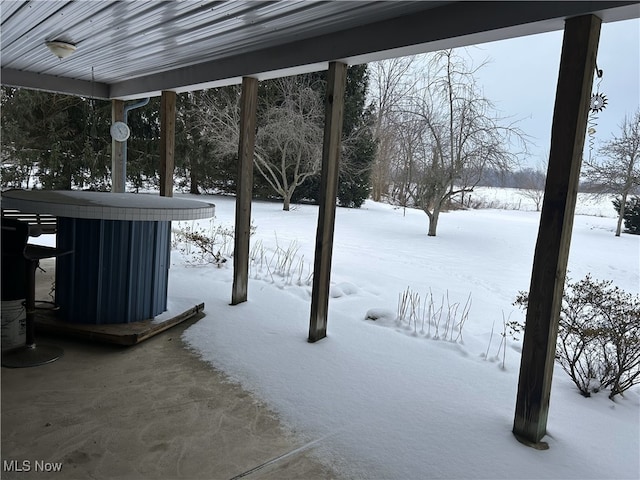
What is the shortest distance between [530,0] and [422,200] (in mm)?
9151

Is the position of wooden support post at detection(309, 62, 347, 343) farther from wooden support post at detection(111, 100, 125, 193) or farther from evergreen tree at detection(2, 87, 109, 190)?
evergreen tree at detection(2, 87, 109, 190)

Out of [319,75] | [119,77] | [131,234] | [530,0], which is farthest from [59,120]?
[530,0]

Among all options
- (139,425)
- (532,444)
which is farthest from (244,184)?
(532,444)

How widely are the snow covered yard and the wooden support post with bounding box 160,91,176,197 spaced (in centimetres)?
102

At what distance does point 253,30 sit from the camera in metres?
2.96

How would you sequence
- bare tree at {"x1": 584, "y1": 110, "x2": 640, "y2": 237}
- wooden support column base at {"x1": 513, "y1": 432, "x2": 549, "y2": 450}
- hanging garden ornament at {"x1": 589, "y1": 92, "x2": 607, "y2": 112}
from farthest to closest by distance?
bare tree at {"x1": 584, "y1": 110, "x2": 640, "y2": 237}
hanging garden ornament at {"x1": 589, "y1": 92, "x2": 607, "y2": 112}
wooden support column base at {"x1": 513, "y1": 432, "x2": 549, "y2": 450}

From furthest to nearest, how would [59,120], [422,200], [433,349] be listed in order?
[59,120] < [422,200] < [433,349]

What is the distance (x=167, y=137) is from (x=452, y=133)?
7.37 m

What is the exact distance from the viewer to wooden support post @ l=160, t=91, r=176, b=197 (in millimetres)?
4824

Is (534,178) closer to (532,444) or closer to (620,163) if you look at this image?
(620,163)

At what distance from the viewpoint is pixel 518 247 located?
9.77m

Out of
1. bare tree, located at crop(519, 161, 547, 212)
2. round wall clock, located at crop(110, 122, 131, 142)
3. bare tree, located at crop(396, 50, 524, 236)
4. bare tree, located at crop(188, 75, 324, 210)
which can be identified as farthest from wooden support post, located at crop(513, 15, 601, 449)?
bare tree, located at crop(188, 75, 324, 210)

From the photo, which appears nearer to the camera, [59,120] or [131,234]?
[131,234]

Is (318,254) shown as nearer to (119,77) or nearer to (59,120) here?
(119,77)
